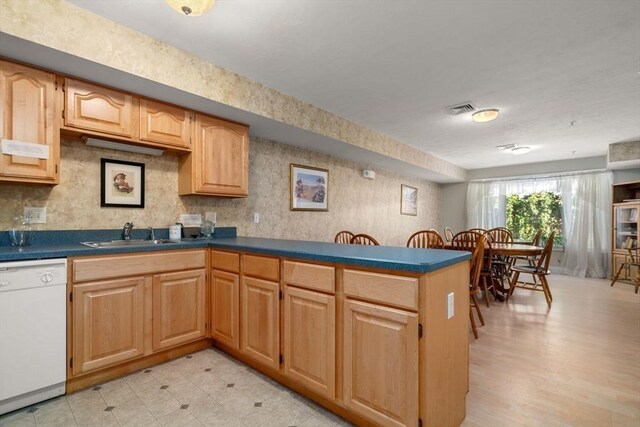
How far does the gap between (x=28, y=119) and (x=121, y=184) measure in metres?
0.77

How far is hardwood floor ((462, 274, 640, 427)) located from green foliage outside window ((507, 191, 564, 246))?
2958 millimetres

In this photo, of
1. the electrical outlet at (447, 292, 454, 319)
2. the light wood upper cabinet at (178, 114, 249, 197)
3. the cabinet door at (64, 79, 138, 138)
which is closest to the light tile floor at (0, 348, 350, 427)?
the electrical outlet at (447, 292, 454, 319)

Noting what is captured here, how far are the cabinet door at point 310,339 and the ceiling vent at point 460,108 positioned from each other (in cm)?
284

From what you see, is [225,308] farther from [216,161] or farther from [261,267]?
[216,161]

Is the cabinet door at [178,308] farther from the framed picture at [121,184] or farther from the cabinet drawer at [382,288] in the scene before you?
the cabinet drawer at [382,288]

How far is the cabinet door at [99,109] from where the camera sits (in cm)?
209

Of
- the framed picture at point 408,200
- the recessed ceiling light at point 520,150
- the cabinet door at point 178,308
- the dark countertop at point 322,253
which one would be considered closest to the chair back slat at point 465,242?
the dark countertop at point 322,253

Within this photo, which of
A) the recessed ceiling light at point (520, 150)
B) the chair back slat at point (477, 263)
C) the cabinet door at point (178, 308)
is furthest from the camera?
the recessed ceiling light at point (520, 150)

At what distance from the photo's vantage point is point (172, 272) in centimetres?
236

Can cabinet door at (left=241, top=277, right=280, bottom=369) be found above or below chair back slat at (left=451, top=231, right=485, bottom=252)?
below

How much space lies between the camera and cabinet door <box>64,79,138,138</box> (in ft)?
6.87

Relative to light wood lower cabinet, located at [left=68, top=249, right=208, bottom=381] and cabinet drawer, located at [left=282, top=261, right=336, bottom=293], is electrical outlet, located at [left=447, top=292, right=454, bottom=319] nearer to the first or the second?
cabinet drawer, located at [left=282, top=261, right=336, bottom=293]

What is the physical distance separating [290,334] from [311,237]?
2452mm

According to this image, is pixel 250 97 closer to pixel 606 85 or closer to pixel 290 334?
pixel 290 334
